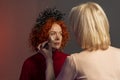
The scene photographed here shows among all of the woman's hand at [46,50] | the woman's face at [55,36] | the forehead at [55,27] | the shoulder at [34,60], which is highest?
the forehead at [55,27]

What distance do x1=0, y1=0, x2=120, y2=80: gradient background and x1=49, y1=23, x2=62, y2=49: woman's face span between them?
1.46ft

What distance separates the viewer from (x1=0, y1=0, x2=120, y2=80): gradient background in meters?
2.49

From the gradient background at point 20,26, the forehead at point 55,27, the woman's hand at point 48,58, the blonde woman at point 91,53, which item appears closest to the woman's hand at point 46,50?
the woman's hand at point 48,58

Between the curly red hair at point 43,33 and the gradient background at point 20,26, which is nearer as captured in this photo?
the curly red hair at point 43,33

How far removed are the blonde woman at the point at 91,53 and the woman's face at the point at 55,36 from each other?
0.60 m

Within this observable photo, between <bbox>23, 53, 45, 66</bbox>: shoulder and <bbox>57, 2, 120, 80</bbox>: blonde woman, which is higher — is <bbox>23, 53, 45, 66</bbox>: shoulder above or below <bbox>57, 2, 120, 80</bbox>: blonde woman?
below

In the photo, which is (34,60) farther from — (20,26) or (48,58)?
(20,26)

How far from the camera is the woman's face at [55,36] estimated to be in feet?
6.60

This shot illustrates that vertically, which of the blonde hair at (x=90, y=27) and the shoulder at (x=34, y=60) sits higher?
the blonde hair at (x=90, y=27)

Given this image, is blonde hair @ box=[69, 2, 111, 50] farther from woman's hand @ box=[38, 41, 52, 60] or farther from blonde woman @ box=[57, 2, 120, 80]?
woman's hand @ box=[38, 41, 52, 60]

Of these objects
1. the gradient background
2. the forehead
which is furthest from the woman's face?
the gradient background

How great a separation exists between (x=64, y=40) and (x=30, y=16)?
22.6 inches

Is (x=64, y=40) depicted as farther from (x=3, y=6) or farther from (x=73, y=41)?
(x=3, y=6)

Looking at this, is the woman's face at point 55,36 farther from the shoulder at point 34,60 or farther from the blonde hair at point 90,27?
the blonde hair at point 90,27
